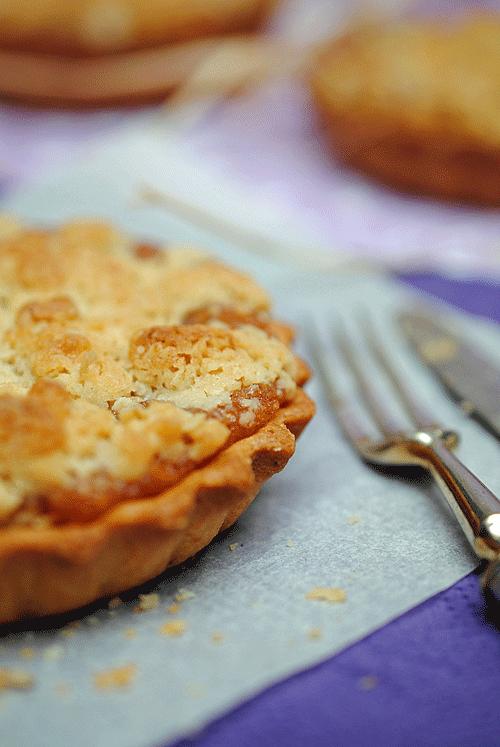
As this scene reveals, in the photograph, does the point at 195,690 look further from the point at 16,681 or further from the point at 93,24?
the point at 93,24

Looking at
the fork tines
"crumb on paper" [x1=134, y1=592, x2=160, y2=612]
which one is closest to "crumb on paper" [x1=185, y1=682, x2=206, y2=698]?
"crumb on paper" [x1=134, y1=592, x2=160, y2=612]

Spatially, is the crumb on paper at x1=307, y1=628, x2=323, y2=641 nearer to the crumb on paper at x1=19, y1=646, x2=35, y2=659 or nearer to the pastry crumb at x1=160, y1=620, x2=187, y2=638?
the pastry crumb at x1=160, y1=620, x2=187, y2=638

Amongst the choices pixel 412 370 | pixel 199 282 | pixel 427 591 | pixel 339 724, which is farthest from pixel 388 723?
pixel 412 370

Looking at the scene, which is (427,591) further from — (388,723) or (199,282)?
(199,282)

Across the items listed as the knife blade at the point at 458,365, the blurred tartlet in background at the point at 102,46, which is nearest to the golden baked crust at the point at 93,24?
the blurred tartlet in background at the point at 102,46

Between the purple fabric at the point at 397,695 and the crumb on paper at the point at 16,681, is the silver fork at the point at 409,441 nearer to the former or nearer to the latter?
the purple fabric at the point at 397,695

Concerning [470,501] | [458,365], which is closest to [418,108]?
[458,365]

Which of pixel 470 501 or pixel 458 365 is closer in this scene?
pixel 470 501
